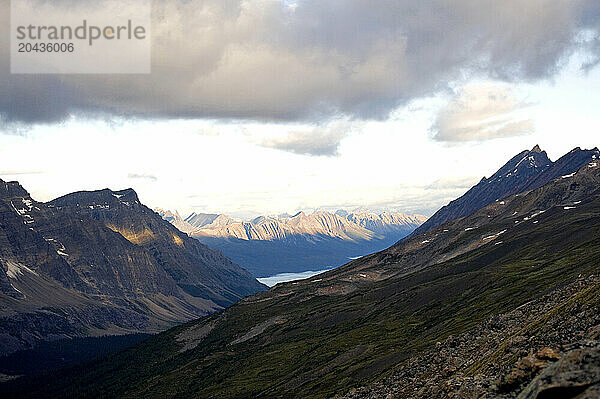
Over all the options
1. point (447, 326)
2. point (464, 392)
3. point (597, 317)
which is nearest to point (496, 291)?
point (447, 326)

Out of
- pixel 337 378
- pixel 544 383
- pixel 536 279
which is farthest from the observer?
pixel 536 279

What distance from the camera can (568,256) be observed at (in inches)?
7515

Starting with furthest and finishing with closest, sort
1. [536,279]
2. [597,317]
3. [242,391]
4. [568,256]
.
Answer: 1. [568,256]
2. [242,391]
3. [536,279]
4. [597,317]

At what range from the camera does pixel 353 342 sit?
17762cm

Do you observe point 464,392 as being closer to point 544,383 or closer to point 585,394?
point 544,383

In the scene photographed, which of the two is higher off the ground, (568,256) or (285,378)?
(568,256)

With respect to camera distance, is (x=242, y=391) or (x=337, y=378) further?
(x=242, y=391)

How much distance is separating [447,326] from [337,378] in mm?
34040

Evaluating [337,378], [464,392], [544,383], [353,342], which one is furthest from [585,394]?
[353,342]

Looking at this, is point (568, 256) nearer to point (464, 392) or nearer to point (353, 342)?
point (353, 342)

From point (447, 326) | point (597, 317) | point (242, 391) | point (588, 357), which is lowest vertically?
point (242, 391)

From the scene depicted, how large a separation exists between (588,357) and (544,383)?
118 inches

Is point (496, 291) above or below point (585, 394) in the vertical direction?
below

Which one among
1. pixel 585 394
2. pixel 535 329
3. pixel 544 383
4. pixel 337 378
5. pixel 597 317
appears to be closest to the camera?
pixel 585 394
